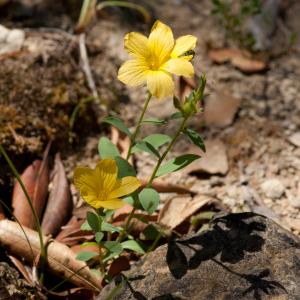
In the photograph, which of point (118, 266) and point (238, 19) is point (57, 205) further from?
point (238, 19)

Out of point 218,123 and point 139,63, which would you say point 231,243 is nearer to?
point 139,63

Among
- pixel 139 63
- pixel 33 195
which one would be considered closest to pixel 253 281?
pixel 139 63

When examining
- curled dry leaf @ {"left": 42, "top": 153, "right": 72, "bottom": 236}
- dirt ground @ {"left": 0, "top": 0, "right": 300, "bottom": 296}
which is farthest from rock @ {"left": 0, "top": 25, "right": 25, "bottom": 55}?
curled dry leaf @ {"left": 42, "top": 153, "right": 72, "bottom": 236}

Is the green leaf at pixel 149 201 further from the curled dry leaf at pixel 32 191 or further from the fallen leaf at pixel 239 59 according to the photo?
the fallen leaf at pixel 239 59

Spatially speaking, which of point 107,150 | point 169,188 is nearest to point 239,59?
point 169,188

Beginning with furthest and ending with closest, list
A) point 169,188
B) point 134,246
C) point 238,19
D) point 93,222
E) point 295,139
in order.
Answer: point 238,19 → point 295,139 → point 169,188 → point 134,246 → point 93,222
